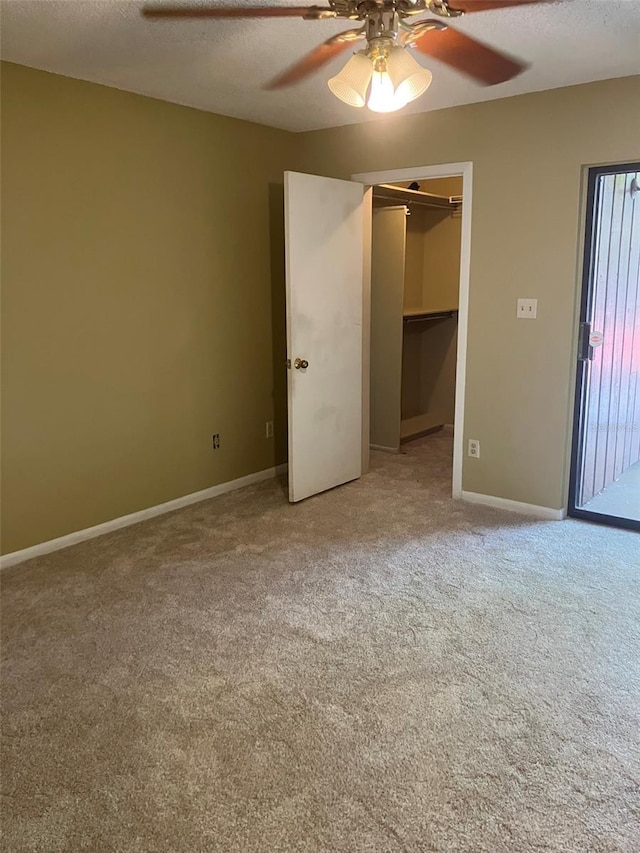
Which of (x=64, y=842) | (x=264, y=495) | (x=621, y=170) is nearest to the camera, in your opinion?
(x=64, y=842)

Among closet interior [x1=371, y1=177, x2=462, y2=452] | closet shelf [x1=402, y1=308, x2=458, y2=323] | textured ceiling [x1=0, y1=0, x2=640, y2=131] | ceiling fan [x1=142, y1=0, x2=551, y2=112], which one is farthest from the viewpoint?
closet shelf [x1=402, y1=308, x2=458, y2=323]

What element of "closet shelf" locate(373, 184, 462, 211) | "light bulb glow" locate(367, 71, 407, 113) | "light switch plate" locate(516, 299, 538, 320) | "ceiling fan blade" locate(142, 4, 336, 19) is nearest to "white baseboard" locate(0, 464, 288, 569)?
"light switch plate" locate(516, 299, 538, 320)

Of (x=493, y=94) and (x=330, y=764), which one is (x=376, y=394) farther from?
(x=330, y=764)

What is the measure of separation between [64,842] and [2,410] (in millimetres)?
2057

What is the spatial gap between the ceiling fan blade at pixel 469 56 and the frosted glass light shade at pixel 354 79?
35cm

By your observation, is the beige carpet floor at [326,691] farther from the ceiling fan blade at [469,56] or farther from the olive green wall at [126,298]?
the ceiling fan blade at [469,56]

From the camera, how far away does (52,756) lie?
2055 mm

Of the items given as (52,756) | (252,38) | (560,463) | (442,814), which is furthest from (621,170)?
(52,756)

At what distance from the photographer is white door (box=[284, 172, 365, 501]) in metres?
3.99

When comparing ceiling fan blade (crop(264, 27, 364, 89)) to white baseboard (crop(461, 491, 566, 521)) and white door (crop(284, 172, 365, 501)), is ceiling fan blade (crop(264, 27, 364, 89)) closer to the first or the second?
white door (crop(284, 172, 365, 501))

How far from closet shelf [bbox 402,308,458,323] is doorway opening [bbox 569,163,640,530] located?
5.69 feet

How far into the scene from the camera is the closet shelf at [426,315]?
5.54 meters

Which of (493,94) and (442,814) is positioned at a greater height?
(493,94)

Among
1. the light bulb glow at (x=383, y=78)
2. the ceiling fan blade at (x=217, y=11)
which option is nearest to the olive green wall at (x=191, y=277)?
the ceiling fan blade at (x=217, y=11)
